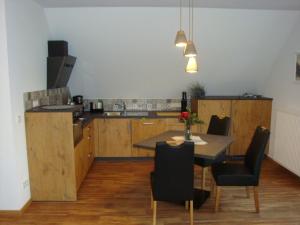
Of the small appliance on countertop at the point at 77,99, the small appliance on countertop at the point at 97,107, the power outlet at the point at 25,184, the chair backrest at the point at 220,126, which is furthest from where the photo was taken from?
the small appliance on countertop at the point at 97,107

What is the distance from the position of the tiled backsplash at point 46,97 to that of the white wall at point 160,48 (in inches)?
14.3

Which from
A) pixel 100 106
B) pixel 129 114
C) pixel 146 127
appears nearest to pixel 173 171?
pixel 146 127

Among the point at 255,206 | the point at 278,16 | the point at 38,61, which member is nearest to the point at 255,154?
the point at 255,206

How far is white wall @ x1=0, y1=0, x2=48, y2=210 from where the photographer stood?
2.78 metres

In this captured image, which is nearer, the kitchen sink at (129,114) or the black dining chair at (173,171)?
the black dining chair at (173,171)

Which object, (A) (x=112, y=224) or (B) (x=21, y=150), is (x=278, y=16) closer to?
(A) (x=112, y=224)

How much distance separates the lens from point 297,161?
3.77m

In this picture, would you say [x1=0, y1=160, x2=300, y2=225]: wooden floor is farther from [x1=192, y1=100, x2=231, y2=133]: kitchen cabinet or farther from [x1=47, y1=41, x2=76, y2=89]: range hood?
[x1=47, y1=41, x2=76, y2=89]: range hood

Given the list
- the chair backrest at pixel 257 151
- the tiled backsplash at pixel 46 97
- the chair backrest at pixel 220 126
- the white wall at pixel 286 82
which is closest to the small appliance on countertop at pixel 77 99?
the tiled backsplash at pixel 46 97

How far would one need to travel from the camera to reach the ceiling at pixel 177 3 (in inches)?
137

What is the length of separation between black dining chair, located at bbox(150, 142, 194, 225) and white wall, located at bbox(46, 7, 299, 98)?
2290 millimetres

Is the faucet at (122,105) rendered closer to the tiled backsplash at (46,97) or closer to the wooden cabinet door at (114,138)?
the wooden cabinet door at (114,138)

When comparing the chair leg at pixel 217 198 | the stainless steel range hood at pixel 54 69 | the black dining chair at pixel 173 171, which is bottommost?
the chair leg at pixel 217 198

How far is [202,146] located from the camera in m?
2.91
